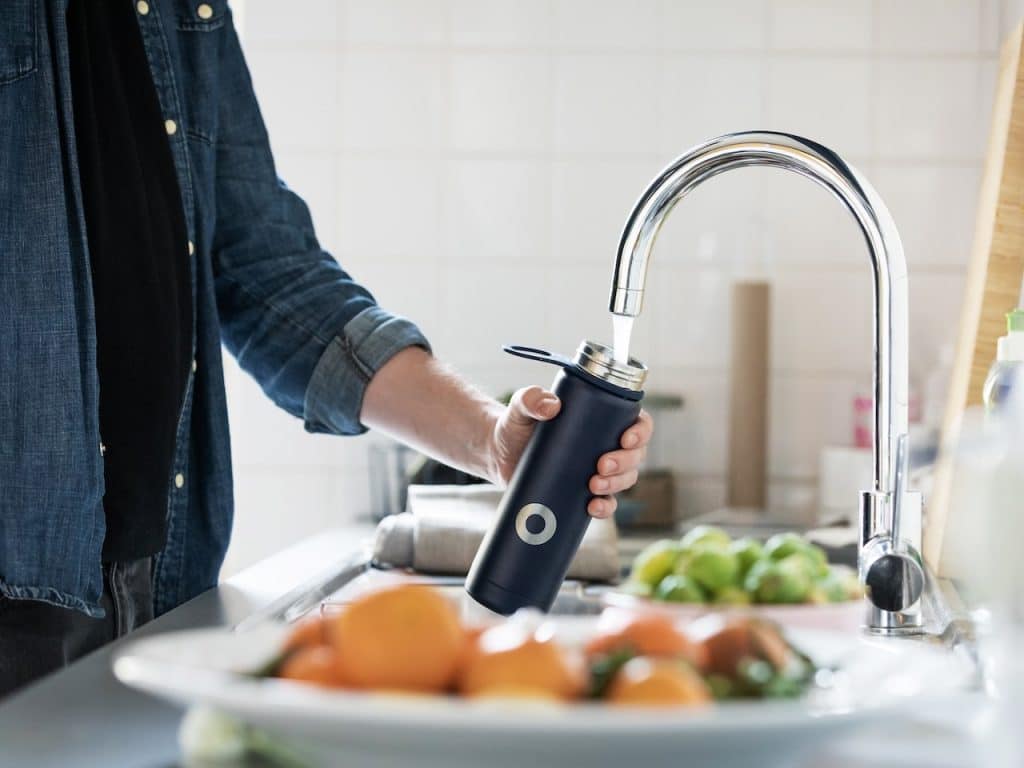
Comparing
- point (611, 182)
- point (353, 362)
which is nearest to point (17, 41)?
point (353, 362)

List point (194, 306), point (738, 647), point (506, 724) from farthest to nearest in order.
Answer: point (194, 306) < point (738, 647) < point (506, 724)

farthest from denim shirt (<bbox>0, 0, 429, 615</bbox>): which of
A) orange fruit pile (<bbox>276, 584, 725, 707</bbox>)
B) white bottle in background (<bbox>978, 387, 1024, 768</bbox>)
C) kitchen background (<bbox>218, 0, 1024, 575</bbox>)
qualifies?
kitchen background (<bbox>218, 0, 1024, 575</bbox>)

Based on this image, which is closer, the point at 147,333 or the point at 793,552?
the point at 793,552

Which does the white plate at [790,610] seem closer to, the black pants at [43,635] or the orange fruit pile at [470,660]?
the orange fruit pile at [470,660]

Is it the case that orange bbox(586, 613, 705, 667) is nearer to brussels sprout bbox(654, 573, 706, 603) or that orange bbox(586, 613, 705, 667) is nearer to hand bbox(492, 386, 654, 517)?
brussels sprout bbox(654, 573, 706, 603)

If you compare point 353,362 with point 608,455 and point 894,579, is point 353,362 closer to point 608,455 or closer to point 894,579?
point 608,455

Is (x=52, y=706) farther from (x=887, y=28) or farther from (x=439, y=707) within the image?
(x=887, y=28)

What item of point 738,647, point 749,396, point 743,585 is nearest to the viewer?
point 738,647

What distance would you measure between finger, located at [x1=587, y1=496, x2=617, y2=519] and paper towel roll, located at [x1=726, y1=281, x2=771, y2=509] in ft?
3.95

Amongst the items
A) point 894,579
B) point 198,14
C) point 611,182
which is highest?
point 198,14

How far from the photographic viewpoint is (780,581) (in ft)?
2.40

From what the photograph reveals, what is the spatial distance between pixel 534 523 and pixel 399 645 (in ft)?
1.20

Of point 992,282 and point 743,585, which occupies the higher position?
point 992,282

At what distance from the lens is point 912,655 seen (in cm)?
54
